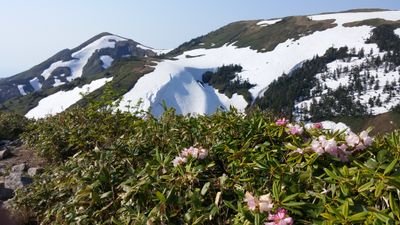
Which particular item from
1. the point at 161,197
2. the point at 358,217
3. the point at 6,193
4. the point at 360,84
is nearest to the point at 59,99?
the point at 360,84

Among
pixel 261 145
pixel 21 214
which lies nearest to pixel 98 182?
pixel 261 145

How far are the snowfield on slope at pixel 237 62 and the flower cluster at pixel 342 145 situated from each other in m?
114

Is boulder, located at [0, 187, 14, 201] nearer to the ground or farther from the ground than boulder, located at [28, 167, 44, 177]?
farther from the ground

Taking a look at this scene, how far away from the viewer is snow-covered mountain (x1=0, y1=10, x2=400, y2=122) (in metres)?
128

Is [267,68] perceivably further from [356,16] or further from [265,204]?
[265,204]

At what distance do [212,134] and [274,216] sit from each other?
1.46m

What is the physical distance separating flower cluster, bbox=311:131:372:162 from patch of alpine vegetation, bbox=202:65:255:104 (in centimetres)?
13064

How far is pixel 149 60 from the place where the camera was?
6216 inches

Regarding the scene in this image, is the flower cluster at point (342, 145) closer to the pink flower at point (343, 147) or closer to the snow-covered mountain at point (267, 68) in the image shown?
the pink flower at point (343, 147)

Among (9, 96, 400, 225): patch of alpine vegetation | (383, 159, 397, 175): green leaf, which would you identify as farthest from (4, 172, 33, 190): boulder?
(383, 159, 397, 175): green leaf

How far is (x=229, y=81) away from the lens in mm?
149000

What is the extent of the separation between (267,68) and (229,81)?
49.0ft

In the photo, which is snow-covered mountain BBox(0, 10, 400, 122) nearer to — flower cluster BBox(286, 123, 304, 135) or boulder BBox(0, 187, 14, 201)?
boulder BBox(0, 187, 14, 201)

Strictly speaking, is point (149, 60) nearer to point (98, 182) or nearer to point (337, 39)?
point (337, 39)
